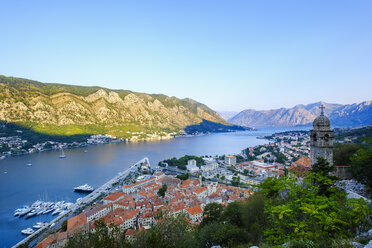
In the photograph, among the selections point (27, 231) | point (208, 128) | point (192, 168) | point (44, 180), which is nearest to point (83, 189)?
point (44, 180)

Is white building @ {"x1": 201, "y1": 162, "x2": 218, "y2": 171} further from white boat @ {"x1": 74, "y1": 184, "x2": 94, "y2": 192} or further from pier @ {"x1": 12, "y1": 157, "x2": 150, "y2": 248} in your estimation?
white boat @ {"x1": 74, "y1": 184, "x2": 94, "y2": 192}

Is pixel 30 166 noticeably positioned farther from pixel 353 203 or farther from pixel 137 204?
pixel 353 203

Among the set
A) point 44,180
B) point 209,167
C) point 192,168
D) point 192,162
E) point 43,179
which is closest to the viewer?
point 44,180

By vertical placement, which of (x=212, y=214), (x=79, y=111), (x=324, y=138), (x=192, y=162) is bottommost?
(x=192, y=162)

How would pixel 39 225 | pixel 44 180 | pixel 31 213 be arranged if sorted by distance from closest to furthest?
pixel 39 225, pixel 31 213, pixel 44 180

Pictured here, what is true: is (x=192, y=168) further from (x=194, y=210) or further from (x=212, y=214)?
(x=212, y=214)

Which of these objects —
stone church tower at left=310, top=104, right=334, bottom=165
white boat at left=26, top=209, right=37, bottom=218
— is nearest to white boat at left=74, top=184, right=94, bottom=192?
white boat at left=26, top=209, right=37, bottom=218

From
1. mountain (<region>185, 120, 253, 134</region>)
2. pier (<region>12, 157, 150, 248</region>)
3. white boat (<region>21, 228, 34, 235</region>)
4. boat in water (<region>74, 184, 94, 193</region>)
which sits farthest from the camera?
mountain (<region>185, 120, 253, 134</region>)

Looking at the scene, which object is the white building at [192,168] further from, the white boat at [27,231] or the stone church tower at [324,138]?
the stone church tower at [324,138]


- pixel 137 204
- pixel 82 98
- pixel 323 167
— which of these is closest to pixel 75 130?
pixel 82 98
